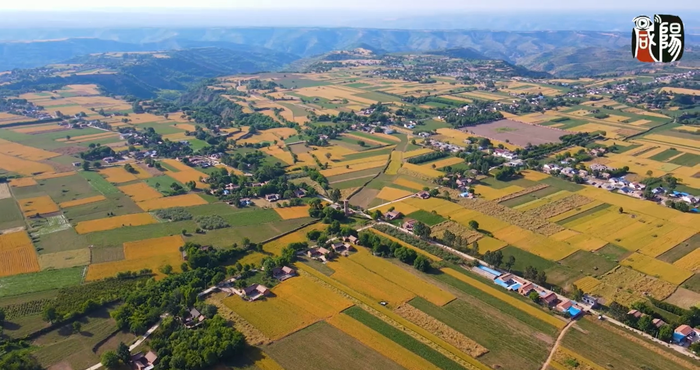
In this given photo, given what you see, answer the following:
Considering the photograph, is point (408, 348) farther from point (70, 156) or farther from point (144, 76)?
point (144, 76)

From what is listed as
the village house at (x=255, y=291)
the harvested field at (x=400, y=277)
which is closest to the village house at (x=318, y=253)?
the harvested field at (x=400, y=277)

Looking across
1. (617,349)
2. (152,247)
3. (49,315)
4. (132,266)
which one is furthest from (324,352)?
(152,247)

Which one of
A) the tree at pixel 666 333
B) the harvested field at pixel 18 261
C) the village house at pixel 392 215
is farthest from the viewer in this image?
the village house at pixel 392 215

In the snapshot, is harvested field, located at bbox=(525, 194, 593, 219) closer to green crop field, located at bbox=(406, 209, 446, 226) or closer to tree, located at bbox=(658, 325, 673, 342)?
green crop field, located at bbox=(406, 209, 446, 226)

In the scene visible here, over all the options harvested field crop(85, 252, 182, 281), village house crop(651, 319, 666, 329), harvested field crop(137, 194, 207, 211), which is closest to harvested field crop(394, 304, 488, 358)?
village house crop(651, 319, 666, 329)

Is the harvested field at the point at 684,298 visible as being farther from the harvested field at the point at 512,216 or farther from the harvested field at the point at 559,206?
the harvested field at the point at 559,206

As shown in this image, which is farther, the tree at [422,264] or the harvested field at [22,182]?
the harvested field at [22,182]
